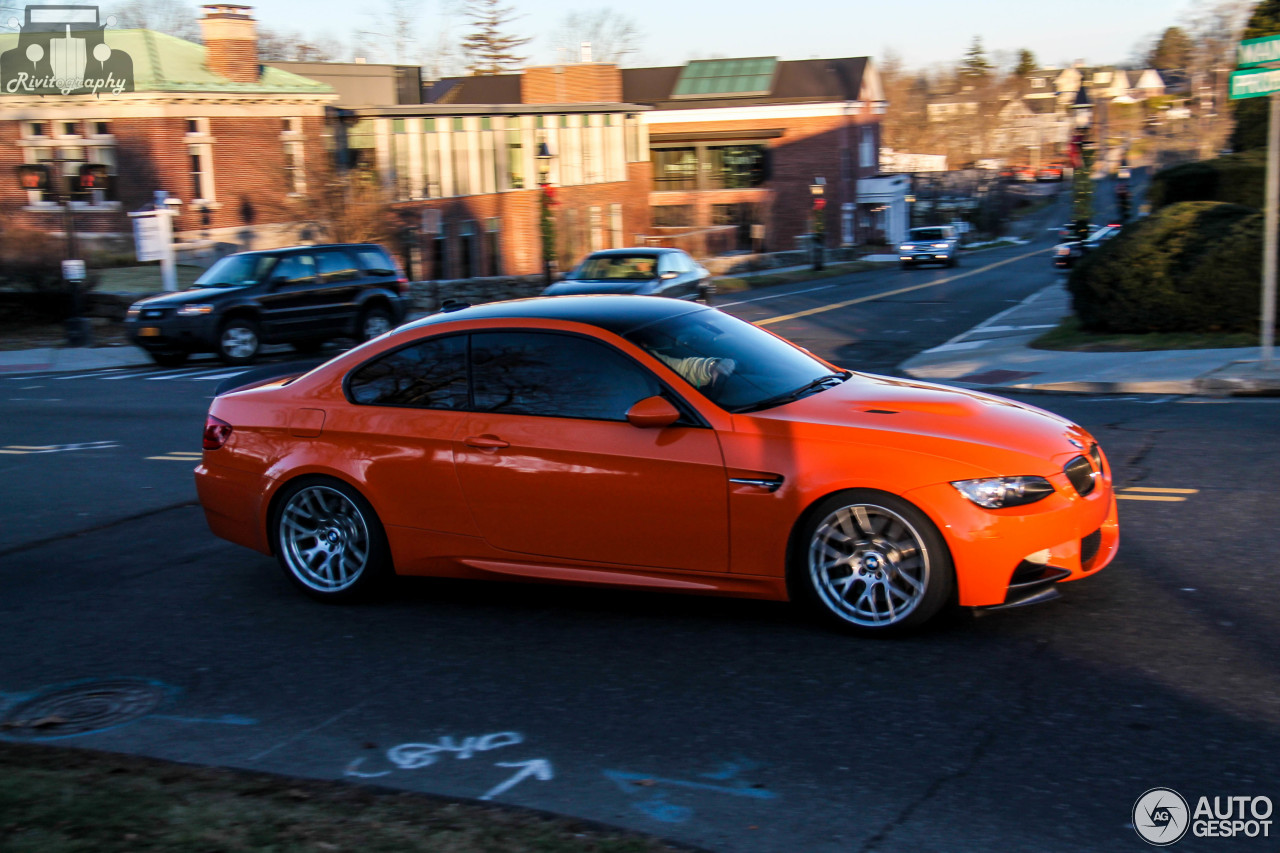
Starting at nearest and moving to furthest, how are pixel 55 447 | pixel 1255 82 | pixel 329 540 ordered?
pixel 329 540 < pixel 55 447 < pixel 1255 82

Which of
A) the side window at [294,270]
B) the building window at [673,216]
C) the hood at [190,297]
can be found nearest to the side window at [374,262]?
the side window at [294,270]

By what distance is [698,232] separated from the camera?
2346 inches

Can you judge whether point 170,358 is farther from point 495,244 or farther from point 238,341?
point 495,244

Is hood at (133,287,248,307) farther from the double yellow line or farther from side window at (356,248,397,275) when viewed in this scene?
the double yellow line

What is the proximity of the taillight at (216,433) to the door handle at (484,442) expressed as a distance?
65.1 inches

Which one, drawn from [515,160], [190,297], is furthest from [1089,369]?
[515,160]

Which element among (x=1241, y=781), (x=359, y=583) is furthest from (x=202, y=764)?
(x=1241, y=781)

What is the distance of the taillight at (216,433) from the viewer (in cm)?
679

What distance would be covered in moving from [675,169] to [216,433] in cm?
6490

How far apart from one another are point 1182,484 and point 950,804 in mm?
5314

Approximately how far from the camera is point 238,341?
2025 cm

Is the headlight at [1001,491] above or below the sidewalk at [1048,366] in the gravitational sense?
above

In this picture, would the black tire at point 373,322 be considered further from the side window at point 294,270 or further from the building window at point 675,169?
the building window at point 675,169

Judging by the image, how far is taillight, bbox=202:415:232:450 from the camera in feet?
22.3
